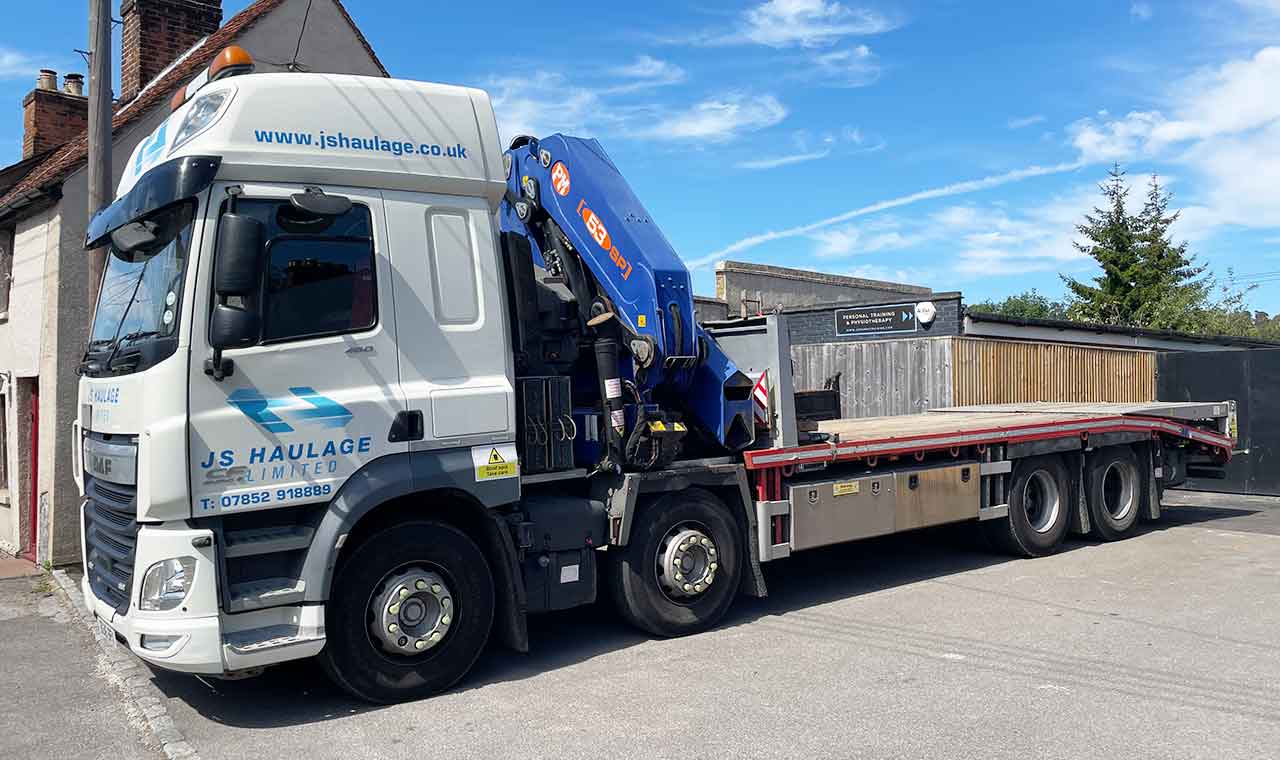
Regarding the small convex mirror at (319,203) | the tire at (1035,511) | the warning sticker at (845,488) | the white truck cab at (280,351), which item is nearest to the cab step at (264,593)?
the white truck cab at (280,351)

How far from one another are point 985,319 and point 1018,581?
8.92 metres

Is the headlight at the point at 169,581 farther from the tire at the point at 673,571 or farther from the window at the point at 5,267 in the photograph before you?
the window at the point at 5,267

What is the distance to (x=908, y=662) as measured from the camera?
6.68 metres

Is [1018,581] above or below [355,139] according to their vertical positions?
below

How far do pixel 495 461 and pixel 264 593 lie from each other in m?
1.55

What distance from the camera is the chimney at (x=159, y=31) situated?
13.7m

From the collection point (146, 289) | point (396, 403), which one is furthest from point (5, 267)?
point (396, 403)

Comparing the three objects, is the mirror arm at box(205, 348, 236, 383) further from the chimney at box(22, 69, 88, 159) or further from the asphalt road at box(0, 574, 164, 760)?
the chimney at box(22, 69, 88, 159)

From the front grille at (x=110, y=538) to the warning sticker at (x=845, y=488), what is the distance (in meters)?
5.18

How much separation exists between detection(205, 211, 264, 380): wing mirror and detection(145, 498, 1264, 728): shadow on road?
210 centimetres

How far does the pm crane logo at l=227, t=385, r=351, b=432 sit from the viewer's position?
5523mm

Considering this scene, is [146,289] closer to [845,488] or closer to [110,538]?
[110,538]

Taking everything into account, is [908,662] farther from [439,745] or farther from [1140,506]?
[1140,506]

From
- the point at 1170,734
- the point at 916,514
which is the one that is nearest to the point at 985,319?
the point at 916,514
